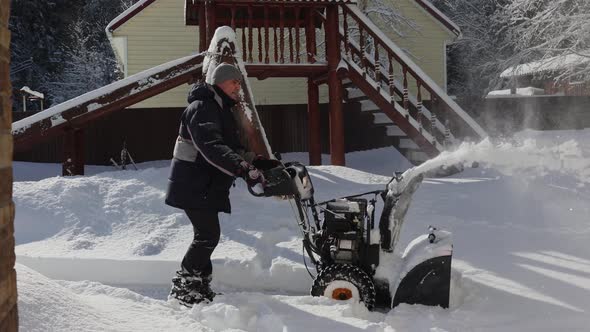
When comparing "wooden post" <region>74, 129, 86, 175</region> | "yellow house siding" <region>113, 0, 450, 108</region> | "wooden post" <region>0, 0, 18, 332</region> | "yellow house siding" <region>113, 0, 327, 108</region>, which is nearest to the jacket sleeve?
"wooden post" <region>0, 0, 18, 332</region>

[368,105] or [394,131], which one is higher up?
[368,105]

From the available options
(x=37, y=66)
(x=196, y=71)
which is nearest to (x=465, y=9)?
(x=37, y=66)

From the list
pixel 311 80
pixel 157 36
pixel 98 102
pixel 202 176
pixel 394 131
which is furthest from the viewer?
pixel 157 36

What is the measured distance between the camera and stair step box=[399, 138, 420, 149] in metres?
12.0

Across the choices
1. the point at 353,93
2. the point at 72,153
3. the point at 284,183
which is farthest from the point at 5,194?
the point at 353,93

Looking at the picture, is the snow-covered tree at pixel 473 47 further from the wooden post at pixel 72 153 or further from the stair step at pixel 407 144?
the wooden post at pixel 72 153

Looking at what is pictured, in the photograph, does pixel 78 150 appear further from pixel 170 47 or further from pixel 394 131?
pixel 170 47

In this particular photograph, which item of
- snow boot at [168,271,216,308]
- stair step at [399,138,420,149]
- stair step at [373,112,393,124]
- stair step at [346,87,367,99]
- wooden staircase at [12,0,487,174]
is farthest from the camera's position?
stair step at [346,87,367,99]

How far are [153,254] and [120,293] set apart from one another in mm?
1786

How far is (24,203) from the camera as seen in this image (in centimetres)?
737

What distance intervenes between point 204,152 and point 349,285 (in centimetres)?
140

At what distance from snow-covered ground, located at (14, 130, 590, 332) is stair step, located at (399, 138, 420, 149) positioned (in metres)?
1.99

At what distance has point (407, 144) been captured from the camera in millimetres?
12234

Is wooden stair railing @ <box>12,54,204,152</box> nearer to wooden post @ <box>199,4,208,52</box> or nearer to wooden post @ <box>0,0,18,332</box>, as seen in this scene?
wooden post @ <box>199,4,208,52</box>
